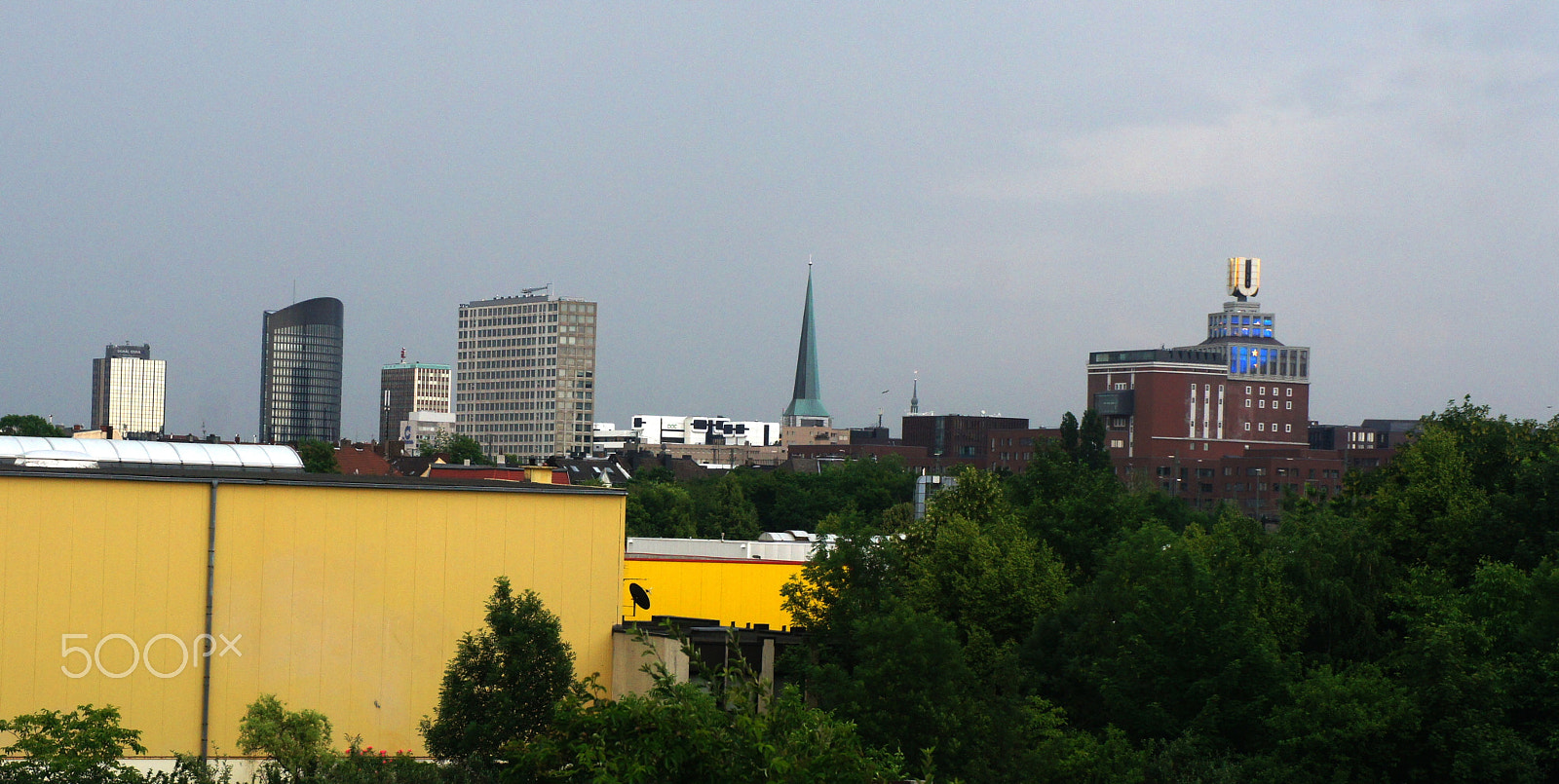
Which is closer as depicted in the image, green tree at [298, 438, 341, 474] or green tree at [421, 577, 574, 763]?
green tree at [421, 577, 574, 763]

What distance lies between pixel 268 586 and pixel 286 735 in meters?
6.45

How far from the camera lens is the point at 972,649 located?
127 ft

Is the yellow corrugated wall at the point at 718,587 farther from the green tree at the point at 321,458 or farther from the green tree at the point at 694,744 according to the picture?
the green tree at the point at 321,458

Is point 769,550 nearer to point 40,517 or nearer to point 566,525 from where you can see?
point 566,525

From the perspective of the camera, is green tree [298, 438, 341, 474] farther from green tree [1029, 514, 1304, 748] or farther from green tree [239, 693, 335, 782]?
green tree [239, 693, 335, 782]

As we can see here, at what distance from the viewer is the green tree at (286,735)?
23000 millimetres

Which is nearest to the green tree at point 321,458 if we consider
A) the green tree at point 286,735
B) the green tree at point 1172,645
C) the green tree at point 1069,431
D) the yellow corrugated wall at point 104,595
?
the green tree at point 1069,431

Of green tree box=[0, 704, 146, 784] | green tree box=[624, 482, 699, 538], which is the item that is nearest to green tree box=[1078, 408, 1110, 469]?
green tree box=[624, 482, 699, 538]

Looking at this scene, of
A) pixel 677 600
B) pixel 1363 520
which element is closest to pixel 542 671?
pixel 677 600

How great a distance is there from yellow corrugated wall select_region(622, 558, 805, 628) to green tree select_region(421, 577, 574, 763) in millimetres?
24652

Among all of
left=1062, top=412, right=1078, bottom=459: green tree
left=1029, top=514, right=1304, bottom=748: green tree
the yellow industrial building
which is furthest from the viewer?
left=1062, top=412, right=1078, bottom=459: green tree

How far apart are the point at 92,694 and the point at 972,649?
20810 millimetres

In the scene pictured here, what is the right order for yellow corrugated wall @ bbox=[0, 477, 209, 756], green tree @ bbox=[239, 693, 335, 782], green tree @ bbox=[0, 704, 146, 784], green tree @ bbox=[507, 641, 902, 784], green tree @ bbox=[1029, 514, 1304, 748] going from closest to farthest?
green tree @ bbox=[507, 641, 902, 784] → green tree @ bbox=[0, 704, 146, 784] → green tree @ bbox=[239, 693, 335, 782] → yellow corrugated wall @ bbox=[0, 477, 209, 756] → green tree @ bbox=[1029, 514, 1304, 748]

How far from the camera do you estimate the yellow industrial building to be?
27703 millimetres
